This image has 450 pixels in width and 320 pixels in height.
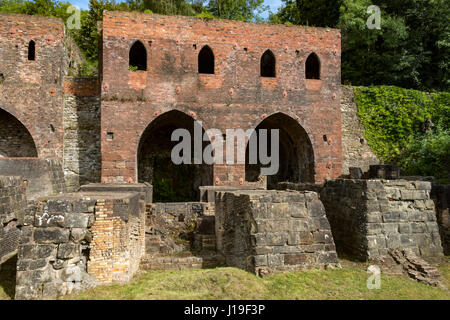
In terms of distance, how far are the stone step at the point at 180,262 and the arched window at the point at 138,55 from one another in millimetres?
9699

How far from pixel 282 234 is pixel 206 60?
472 inches

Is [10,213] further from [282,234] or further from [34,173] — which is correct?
[282,234]

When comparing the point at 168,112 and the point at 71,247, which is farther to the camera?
the point at 168,112

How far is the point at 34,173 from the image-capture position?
31.3ft

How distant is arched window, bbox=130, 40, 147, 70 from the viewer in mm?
14172

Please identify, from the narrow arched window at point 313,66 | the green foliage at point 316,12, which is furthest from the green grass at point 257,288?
the green foliage at point 316,12

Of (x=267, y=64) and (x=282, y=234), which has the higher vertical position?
(x=267, y=64)

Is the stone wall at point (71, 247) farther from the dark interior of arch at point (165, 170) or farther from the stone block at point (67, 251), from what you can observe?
the dark interior of arch at point (165, 170)

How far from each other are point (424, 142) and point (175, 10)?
17940 mm

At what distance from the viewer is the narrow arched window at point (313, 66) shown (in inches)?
603

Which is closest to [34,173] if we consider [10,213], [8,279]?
[10,213]

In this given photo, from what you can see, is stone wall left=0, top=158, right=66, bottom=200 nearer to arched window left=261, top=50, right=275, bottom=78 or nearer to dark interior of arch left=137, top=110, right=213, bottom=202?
dark interior of arch left=137, top=110, right=213, bottom=202

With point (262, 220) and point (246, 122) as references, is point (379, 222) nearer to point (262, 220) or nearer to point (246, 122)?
point (262, 220)

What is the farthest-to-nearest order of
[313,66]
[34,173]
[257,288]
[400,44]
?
1. [400,44]
2. [313,66]
3. [34,173]
4. [257,288]
